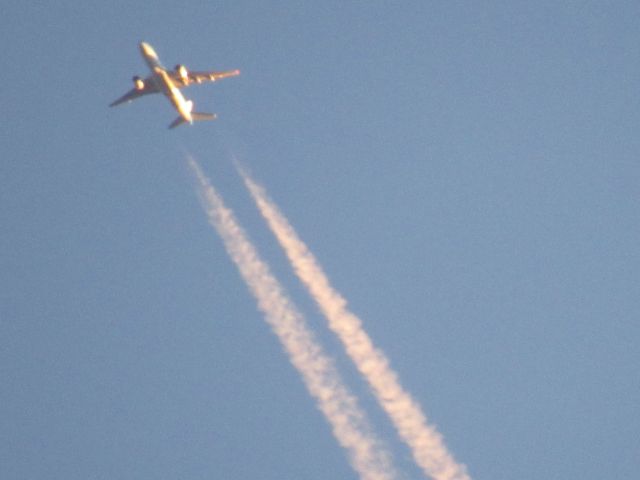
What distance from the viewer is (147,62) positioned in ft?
231

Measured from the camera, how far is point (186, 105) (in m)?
71.6

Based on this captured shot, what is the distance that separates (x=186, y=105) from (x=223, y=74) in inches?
101

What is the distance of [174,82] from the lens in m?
70.9

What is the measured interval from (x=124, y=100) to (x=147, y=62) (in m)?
3.45

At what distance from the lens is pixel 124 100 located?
240ft

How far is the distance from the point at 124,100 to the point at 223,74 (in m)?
5.85

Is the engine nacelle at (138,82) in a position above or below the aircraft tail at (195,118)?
above

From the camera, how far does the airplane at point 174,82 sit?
7044cm

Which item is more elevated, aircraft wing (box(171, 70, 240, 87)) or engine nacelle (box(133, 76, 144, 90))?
engine nacelle (box(133, 76, 144, 90))

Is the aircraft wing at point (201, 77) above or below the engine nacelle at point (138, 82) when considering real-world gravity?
below

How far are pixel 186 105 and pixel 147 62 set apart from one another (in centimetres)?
306

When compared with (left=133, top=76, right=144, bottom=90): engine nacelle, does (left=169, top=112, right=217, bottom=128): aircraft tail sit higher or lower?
lower

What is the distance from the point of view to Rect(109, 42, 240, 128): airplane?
231ft
